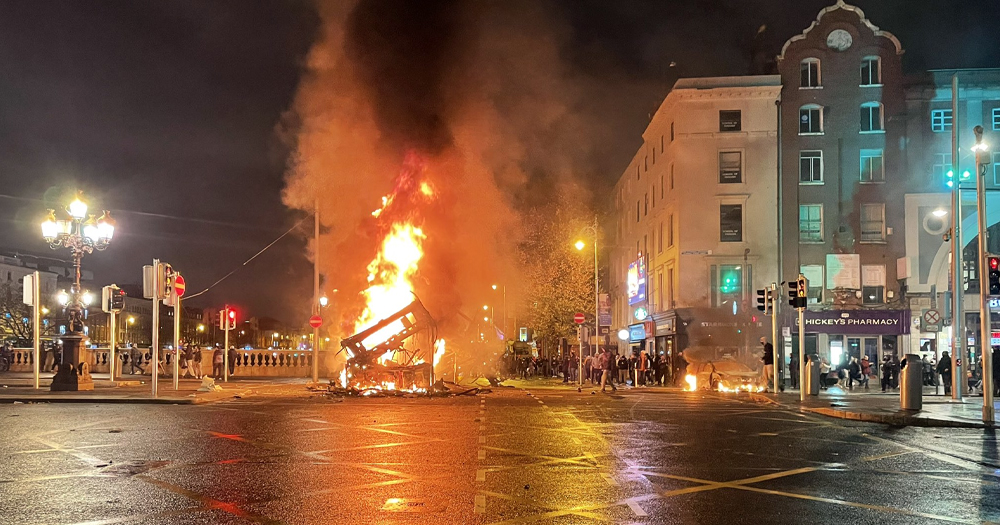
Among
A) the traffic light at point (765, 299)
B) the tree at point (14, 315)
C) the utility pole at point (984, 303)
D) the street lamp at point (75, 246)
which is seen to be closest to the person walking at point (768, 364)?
the traffic light at point (765, 299)

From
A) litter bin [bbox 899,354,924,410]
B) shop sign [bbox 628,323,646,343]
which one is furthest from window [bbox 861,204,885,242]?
litter bin [bbox 899,354,924,410]

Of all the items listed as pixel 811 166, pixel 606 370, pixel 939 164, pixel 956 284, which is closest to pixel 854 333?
pixel 811 166

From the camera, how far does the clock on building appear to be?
139 ft

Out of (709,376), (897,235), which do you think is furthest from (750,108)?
(709,376)

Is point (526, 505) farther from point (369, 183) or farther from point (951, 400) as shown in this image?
point (369, 183)

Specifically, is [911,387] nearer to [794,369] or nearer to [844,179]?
[794,369]

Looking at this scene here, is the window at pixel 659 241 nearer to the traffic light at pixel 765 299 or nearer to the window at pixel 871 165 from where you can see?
the window at pixel 871 165

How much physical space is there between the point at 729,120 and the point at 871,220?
8405 millimetres

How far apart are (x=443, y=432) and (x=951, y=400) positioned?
17469 millimetres

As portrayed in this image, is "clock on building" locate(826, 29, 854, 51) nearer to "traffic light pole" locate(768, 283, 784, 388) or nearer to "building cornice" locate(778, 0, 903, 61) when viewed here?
"building cornice" locate(778, 0, 903, 61)

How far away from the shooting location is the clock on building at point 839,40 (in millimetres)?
42219

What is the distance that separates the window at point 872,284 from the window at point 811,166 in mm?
4843

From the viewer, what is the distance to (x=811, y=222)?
41.9 meters

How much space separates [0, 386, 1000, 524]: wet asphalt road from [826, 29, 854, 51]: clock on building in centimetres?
2961
